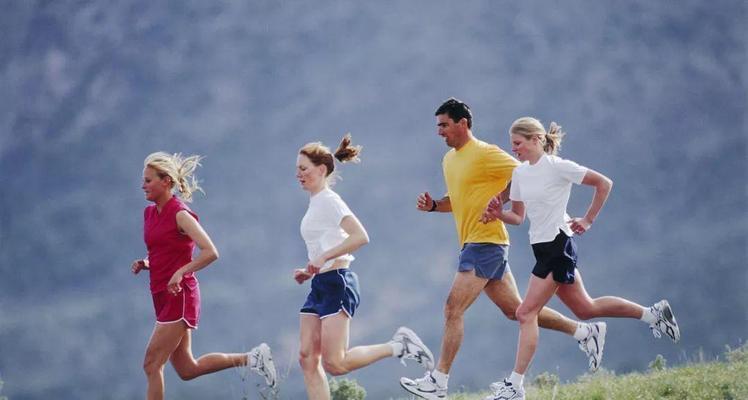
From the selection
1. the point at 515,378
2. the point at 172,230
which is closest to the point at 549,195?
the point at 515,378

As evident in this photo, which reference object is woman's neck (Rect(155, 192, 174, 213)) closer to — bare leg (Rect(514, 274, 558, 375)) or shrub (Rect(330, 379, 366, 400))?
bare leg (Rect(514, 274, 558, 375))

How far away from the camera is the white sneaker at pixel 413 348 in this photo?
813 centimetres

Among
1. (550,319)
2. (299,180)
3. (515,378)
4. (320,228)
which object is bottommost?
(515,378)

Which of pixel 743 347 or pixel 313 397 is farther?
pixel 743 347

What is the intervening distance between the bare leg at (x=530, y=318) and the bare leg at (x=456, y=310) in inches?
17.9

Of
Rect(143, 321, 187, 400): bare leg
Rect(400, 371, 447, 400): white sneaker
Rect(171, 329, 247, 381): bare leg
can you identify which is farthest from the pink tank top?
Rect(400, 371, 447, 400): white sneaker

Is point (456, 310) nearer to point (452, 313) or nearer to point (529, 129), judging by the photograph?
point (452, 313)

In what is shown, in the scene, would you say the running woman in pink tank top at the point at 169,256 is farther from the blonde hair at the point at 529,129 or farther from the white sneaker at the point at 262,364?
the blonde hair at the point at 529,129

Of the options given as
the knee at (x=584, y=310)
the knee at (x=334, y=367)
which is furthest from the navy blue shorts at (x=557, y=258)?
the knee at (x=334, y=367)

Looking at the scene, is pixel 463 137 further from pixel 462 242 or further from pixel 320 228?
pixel 320 228

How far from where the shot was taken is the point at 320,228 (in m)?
7.48

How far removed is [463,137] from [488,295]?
1406mm

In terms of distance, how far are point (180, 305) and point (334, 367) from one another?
1.45 metres

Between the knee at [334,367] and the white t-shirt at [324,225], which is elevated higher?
the white t-shirt at [324,225]
